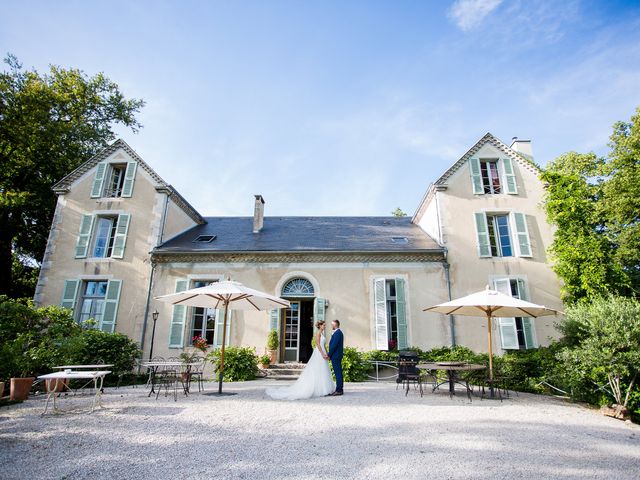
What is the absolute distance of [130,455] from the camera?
151 inches

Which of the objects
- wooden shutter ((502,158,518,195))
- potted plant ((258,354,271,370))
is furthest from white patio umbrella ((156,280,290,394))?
wooden shutter ((502,158,518,195))

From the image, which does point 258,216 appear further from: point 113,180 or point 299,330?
point 113,180

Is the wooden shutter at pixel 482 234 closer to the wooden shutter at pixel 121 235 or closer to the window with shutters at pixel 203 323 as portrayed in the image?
the window with shutters at pixel 203 323

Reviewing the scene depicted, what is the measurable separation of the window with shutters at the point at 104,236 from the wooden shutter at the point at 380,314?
9.88 meters

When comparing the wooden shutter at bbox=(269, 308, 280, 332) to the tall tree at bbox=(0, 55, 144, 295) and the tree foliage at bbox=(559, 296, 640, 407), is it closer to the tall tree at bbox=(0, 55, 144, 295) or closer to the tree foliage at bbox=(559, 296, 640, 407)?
the tree foliage at bbox=(559, 296, 640, 407)

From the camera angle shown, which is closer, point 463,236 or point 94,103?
point 463,236

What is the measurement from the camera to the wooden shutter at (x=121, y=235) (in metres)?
12.4

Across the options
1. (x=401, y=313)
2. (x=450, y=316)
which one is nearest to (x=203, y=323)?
(x=401, y=313)

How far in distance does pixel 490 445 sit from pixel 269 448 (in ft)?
8.79

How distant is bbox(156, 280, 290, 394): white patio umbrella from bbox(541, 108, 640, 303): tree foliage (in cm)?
938

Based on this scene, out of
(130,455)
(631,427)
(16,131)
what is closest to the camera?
(130,455)

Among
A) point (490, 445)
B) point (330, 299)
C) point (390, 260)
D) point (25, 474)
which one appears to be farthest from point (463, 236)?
point (25, 474)

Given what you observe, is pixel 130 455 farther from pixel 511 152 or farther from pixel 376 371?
pixel 511 152

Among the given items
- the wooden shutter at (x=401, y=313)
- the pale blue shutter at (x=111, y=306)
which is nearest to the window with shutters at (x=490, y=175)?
the wooden shutter at (x=401, y=313)
